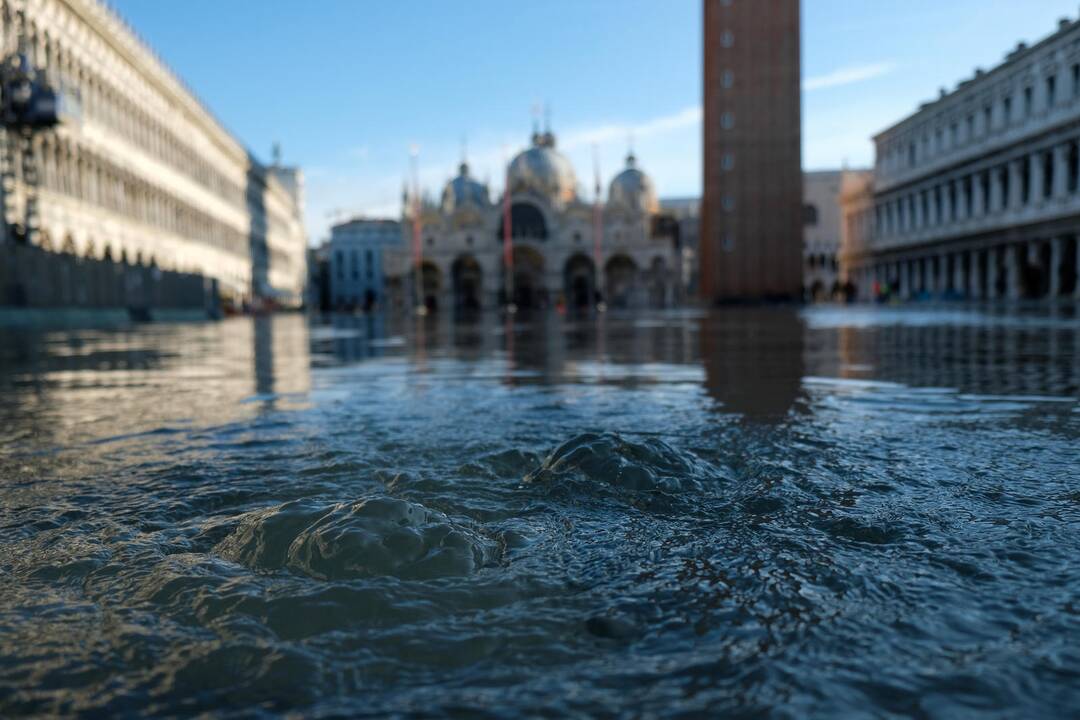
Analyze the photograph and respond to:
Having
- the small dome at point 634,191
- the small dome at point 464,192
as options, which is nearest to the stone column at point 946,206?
the small dome at point 634,191

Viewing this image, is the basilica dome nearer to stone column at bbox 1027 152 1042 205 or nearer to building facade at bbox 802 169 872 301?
building facade at bbox 802 169 872 301

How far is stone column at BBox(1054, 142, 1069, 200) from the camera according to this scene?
1551 inches

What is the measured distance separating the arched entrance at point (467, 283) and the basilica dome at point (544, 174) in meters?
8.50

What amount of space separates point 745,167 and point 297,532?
2295 inches

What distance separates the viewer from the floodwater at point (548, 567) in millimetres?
1412

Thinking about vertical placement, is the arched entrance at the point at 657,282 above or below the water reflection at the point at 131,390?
above

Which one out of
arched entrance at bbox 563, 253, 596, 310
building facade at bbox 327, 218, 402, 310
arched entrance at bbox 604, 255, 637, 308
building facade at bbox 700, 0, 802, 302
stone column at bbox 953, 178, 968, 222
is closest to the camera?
stone column at bbox 953, 178, 968, 222

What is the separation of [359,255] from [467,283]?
26.7 metres

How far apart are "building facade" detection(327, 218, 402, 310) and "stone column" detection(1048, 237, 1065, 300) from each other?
274ft

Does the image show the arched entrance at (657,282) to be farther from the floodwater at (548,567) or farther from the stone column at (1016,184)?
the floodwater at (548,567)

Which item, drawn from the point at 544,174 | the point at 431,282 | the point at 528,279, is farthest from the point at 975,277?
the point at 431,282

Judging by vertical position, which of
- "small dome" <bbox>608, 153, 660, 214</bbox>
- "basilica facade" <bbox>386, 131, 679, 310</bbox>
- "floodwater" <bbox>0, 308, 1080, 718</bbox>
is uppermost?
"small dome" <bbox>608, 153, 660, 214</bbox>

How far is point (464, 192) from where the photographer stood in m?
96.1

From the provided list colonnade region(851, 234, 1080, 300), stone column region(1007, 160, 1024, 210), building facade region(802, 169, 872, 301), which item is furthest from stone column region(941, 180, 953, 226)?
building facade region(802, 169, 872, 301)
